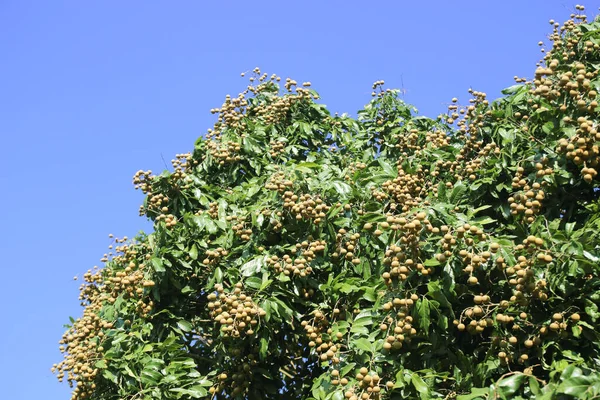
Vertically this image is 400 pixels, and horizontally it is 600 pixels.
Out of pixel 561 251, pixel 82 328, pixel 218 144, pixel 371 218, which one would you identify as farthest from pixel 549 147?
pixel 82 328

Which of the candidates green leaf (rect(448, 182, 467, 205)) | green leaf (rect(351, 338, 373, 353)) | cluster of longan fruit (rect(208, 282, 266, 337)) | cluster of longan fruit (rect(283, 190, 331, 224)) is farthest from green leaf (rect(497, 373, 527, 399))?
cluster of longan fruit (rect(283, 190, 331, 224))

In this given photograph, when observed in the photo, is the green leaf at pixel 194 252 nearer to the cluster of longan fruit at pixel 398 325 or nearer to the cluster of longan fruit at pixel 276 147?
the cluster of longan fruit at pixel 276 147

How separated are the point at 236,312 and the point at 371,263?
992 mm

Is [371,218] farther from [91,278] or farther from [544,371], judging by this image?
[91,278]

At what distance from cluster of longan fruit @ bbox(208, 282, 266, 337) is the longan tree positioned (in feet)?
0.04

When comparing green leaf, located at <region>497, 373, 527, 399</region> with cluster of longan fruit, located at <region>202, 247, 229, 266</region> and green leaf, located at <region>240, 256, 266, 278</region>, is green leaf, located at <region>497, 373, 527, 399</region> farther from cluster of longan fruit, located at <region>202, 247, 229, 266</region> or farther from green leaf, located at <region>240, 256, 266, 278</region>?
cluster of longan fruit, located at <region>202, 247, 229, 266</region>

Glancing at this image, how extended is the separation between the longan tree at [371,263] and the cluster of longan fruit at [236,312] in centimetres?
1

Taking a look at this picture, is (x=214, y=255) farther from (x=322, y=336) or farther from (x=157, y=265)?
(x=322, y=336)

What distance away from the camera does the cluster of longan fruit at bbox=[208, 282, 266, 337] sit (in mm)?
4859

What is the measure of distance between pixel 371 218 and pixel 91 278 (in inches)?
115

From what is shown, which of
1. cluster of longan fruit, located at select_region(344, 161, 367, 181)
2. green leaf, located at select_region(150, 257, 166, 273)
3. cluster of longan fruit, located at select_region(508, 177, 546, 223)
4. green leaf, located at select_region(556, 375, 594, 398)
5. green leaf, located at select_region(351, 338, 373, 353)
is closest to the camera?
green leaf, located at select_region(556, 375, 594, 398)

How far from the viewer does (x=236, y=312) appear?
193 inches

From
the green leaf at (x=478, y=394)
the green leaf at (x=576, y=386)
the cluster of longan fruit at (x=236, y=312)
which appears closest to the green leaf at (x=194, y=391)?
the cluster of longan fruit at (x=236, y=312)

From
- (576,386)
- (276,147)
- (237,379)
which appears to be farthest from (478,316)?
(276,147)
